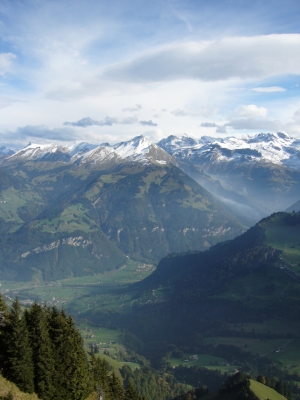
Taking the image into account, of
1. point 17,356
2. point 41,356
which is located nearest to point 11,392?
point 17,356

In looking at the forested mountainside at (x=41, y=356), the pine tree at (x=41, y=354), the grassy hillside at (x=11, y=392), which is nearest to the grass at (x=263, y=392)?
the forested mountainside at (x=41, y=356)

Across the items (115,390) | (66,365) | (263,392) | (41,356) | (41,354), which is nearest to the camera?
(41,356)

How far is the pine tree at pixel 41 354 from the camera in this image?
57625 millimetres

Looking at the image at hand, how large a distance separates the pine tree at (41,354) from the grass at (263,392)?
7271 centimetres

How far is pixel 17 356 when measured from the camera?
55.7m

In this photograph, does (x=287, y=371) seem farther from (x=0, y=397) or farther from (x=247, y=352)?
(x=0, y=397)

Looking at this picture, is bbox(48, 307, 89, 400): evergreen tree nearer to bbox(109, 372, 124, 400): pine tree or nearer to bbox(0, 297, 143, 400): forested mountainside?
bbox(0, 297, 143, 400): forested mountainside

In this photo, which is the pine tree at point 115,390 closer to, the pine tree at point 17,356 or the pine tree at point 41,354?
the pine tree at point 41,354

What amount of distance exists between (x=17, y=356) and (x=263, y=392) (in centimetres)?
8546

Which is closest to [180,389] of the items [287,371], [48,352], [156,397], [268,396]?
[156,397]

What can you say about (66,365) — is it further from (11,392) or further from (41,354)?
(11,392)

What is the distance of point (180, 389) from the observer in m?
166

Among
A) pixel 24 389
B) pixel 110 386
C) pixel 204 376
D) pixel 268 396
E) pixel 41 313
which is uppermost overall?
pixel 41 313

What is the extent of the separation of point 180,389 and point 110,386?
319 ft
